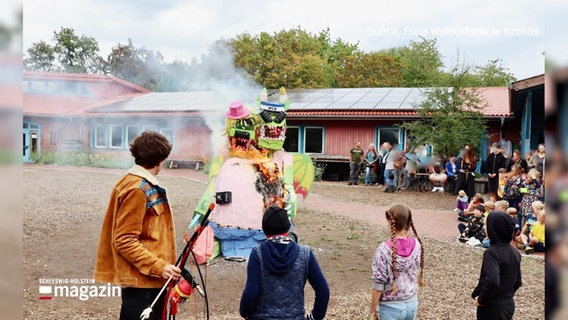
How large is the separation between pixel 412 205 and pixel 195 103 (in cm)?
225

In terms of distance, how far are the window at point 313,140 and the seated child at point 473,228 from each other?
1.64 metres

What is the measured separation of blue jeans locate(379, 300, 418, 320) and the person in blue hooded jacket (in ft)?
1.52

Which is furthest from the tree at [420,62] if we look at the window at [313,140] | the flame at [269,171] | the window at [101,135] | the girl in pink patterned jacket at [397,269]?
the window at [101,135]

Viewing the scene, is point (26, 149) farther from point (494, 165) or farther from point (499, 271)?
point (494, 165)

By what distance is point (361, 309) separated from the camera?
3.57 meters

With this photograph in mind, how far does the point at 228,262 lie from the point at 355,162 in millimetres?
2066

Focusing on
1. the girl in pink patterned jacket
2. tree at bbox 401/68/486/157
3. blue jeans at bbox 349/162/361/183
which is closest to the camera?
the girl in pink patterned jacket

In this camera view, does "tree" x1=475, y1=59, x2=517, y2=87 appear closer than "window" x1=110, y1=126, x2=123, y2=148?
Yes

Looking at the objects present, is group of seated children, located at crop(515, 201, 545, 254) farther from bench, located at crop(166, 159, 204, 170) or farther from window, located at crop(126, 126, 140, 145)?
window, located at crop(126, 126, 140, 145)

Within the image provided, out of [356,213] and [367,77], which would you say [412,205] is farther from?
[367,77]

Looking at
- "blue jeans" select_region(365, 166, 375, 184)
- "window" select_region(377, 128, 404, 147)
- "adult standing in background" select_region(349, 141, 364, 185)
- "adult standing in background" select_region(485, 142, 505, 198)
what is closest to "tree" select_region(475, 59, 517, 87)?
"adult standing in background" select_region(485, 142, 505, 198)

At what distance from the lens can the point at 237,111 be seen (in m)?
4.28

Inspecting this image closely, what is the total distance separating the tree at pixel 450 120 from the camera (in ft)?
15.7

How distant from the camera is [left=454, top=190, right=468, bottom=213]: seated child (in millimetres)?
4676
